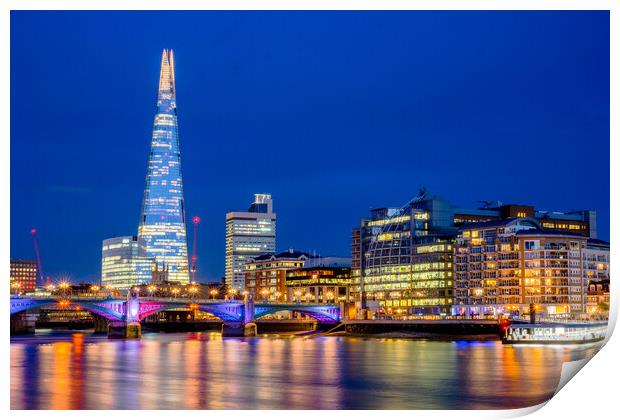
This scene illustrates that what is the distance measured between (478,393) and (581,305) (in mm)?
36413

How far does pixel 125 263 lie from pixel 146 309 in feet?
228

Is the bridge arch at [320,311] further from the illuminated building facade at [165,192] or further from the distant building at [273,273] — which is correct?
the illuminated building facade at [165,192]

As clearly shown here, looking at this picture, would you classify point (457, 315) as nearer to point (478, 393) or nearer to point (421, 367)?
point (421, 367)

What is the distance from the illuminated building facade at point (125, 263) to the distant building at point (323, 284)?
1429 inches

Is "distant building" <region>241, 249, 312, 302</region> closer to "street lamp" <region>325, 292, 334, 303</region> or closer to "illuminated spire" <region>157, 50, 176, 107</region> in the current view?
"street lamp" <region>325, 292, 334, 303</region>

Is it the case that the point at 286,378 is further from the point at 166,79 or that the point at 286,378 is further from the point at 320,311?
the point at 166,79

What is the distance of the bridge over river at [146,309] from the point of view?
4762 centimetres

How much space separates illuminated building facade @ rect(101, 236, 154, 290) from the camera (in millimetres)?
116625

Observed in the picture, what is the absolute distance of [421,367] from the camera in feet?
90.3

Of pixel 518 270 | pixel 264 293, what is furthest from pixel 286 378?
pixel 264 293

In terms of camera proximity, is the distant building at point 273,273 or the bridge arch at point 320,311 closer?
the bridge arch at point 320,311

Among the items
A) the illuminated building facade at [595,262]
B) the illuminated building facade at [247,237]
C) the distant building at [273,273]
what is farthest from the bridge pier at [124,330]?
the illuminated building facade at [247,237]

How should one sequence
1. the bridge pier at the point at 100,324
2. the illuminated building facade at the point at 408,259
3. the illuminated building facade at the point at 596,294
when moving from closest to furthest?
the illuminated building facade at the point at 596,294 → the bridge pier at the point at 100,324 → the illuminated building facade at the point at 408,259

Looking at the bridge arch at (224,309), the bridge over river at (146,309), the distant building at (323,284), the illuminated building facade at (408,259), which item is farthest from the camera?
the distant building at (323,284)
